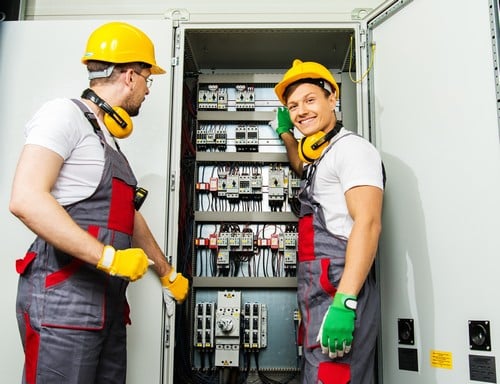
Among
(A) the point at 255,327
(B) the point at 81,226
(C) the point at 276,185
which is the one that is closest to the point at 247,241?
(C) the point at 276,185

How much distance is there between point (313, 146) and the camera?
1971 mm

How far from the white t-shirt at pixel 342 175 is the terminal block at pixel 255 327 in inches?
40.8

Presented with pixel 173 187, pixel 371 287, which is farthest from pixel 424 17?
pixel 173 187

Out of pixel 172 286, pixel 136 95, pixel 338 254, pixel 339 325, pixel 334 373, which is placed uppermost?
pixel 136 95

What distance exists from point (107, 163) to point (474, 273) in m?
1.28

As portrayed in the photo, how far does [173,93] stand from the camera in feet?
7.56

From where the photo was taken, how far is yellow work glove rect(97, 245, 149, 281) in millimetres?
1468

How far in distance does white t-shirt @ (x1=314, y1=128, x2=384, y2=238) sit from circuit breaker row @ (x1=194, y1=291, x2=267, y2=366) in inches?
39.8

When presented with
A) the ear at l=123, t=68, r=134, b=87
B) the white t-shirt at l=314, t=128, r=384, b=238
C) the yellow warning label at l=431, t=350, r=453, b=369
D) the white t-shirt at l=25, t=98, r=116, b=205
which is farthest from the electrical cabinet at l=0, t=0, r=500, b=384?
the white t-shirt at l=25, t=98, r=116, b=205

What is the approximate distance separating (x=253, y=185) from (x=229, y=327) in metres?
0.79

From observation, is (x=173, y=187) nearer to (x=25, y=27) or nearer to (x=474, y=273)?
(x=25, y=27)

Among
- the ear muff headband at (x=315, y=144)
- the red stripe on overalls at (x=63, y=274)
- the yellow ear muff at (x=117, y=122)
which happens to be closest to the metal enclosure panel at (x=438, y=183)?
the ear muff headband at (x=315, y=144)

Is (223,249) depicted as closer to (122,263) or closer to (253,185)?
(253,185)

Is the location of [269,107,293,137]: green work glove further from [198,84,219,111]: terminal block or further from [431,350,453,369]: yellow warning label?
[431,350,453,369]: yellow warning label
